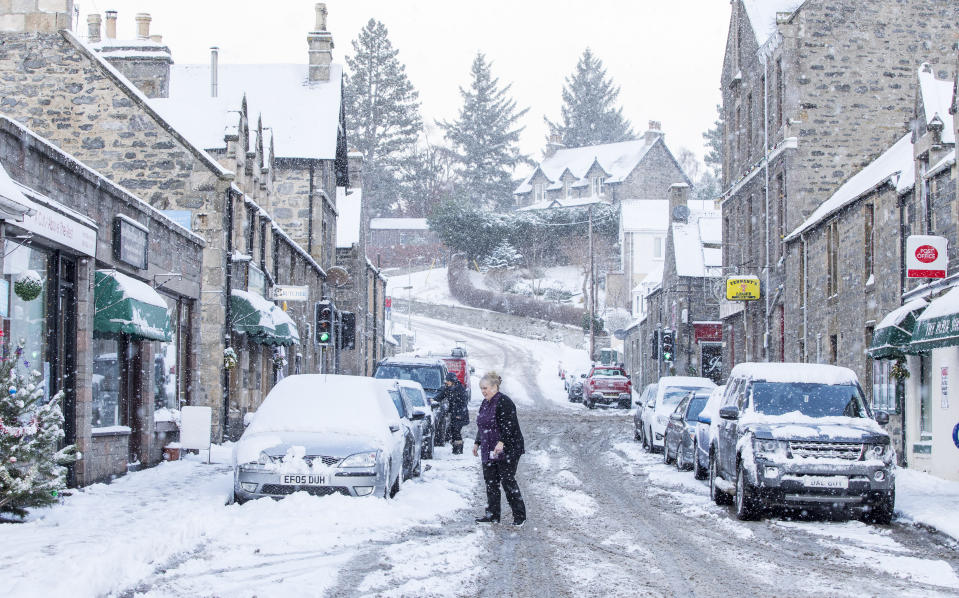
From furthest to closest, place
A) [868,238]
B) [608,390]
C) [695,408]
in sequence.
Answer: [608,390] → [868,238] → [695,408]

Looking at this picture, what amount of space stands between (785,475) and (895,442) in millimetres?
9722

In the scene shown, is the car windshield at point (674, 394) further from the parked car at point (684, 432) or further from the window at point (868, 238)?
the window at point (868, 238)

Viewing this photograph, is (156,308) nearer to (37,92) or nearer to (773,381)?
(37,92)

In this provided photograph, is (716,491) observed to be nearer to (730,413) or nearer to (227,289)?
(730,413)

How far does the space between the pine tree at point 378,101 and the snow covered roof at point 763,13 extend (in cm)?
5707

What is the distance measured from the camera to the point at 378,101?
300ft

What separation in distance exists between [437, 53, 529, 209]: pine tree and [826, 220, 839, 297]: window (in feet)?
246

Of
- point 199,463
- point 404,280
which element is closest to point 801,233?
point 199,463

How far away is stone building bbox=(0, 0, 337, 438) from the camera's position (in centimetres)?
2197

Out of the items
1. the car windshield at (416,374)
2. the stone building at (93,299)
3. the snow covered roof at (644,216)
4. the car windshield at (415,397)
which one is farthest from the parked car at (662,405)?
the snow covered roof at (644,216)

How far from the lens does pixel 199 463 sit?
19344 mm

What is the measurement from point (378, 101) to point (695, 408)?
242ft

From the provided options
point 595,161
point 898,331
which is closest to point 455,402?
point 898,331

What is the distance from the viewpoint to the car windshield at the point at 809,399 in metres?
14.2
